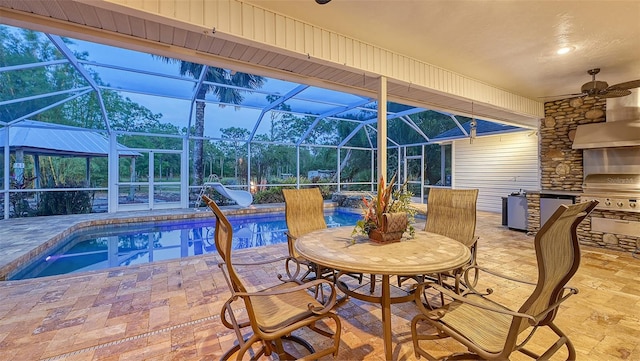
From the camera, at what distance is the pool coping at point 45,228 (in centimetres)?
397

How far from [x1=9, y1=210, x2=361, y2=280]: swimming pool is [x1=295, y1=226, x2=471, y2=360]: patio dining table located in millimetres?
3882

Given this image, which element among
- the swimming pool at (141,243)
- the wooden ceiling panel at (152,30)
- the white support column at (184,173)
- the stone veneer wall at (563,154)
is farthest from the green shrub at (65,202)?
the stone veneer wall at (563,154)

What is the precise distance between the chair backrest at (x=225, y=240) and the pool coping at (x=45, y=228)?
159 inches

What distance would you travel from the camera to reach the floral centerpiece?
2.28 metres

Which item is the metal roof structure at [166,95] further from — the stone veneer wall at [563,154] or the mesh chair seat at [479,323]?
the mesh chair seat at [479,323]

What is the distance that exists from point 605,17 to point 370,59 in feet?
8.10

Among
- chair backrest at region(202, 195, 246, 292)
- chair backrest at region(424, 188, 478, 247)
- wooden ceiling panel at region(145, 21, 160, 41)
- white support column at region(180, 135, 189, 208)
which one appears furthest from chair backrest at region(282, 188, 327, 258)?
white support column at region(180, 135, 189, 208)

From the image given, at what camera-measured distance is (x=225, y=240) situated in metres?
1.57

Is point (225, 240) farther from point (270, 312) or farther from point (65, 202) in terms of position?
point (65, 202)

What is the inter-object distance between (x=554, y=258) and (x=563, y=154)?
19.9 ft

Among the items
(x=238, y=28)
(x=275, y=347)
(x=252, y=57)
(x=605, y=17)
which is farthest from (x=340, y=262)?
(x=605, y=17)

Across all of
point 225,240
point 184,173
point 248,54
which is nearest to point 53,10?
point 248,54

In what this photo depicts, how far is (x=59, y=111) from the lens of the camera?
7.57 meters

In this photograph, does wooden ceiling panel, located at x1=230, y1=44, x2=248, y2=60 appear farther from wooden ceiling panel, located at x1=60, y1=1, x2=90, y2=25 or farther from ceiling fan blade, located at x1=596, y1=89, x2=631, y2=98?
ceiling fan blade, located at x1=596, y1=89, x2=631, y2=98
